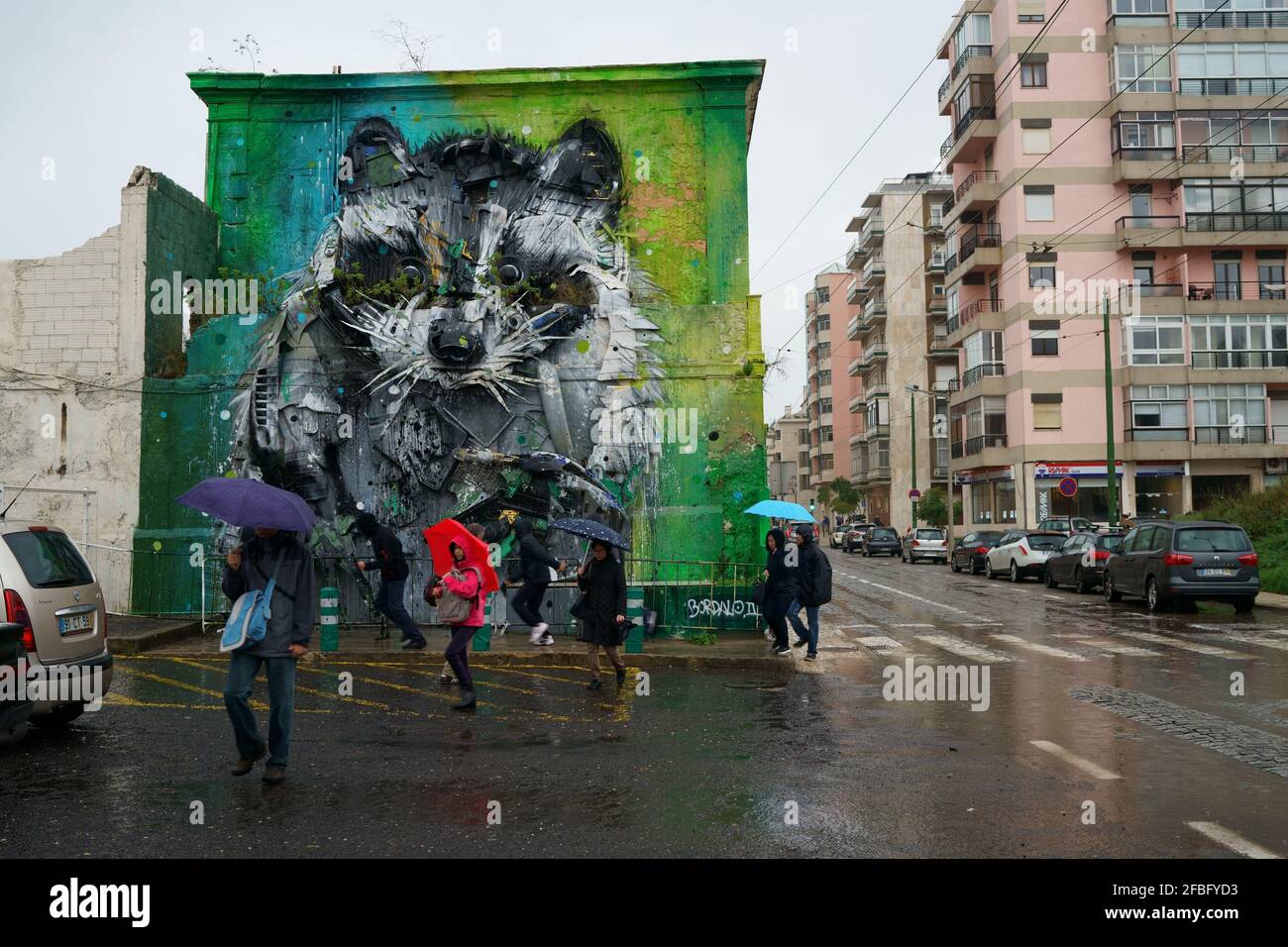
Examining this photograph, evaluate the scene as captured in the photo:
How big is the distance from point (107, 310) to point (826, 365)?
80.9 m

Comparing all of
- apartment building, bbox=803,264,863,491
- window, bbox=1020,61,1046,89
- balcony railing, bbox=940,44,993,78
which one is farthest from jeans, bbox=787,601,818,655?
apartment building, bbox=803,264,863,491

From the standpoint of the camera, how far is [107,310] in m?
16.7

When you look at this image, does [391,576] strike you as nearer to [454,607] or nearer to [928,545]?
[454,607]

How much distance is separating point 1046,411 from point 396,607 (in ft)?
129

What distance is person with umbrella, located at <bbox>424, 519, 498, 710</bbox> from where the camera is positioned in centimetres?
985

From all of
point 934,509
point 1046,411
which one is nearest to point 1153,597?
point 1046,411

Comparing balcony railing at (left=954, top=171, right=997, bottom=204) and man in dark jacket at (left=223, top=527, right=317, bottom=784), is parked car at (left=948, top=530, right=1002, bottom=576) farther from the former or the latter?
man in dark jacket at (left=223, top=527, right=317, bottom=784)

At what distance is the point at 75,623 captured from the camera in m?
8.51

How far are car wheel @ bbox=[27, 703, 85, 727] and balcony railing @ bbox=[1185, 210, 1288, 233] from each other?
47.5 meters

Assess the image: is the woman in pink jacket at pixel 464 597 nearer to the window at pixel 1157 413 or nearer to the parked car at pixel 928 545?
the parked car at pixel 928 545
